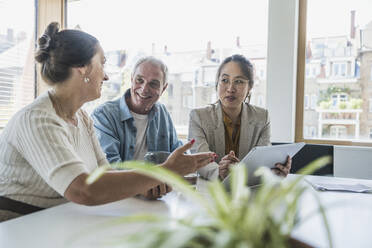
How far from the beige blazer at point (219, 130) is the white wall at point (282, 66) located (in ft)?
3.28

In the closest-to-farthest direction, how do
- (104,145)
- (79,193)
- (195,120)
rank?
1. (79,193)
2. (104,145)
3. (195,120)

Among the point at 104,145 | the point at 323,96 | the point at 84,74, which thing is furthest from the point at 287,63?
the point at 84,74

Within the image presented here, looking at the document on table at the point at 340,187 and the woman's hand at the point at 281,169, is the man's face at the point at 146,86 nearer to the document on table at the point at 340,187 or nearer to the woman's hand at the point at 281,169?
the woman's hand at the point at 281,169

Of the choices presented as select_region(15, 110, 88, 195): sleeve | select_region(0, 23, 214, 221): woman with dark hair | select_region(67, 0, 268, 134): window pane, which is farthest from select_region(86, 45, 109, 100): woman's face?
select_region(67, 0, 268, 134): window pane

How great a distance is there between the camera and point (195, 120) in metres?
1.95

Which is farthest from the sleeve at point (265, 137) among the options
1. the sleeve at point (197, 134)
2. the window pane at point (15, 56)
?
the window pane at point (15, 56)

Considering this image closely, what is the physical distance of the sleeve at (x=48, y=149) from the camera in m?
0.90

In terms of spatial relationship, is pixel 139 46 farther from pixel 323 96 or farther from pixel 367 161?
pixel 367 161

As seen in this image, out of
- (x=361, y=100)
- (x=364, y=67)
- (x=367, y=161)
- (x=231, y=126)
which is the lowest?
(x=367, y=161)

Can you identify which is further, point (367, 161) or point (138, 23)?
point (138, 23)

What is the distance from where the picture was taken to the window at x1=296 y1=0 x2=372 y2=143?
2904mm

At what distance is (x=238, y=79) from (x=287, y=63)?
1.12 meters

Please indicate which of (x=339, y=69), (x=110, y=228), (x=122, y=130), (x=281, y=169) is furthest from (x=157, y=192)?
(x=339, y=69)

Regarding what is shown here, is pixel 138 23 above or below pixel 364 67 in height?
above
